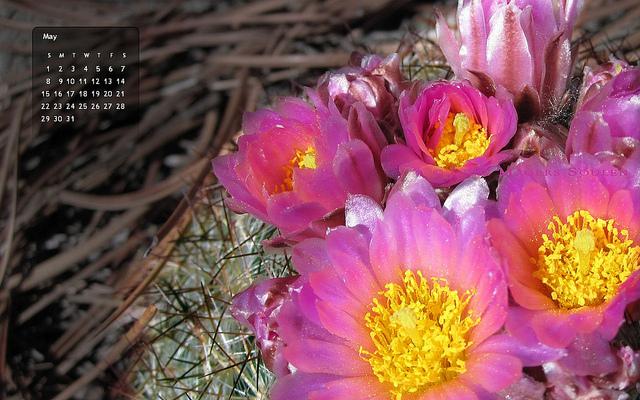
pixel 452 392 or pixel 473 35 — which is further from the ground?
pixel 473 35

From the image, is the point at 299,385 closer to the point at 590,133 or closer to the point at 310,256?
the point at 310,256

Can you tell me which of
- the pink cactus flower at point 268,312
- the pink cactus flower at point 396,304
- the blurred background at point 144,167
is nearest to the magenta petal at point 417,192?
the pink cactus flower at point 396,304

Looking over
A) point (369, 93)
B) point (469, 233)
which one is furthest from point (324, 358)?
point (369, 93)

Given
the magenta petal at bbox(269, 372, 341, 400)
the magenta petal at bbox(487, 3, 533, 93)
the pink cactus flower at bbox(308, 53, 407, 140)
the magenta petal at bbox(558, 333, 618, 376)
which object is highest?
the magenta petal at bbox(487, 3, 533, 93)

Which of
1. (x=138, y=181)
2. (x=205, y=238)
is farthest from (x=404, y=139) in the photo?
(x=138, y=181)
